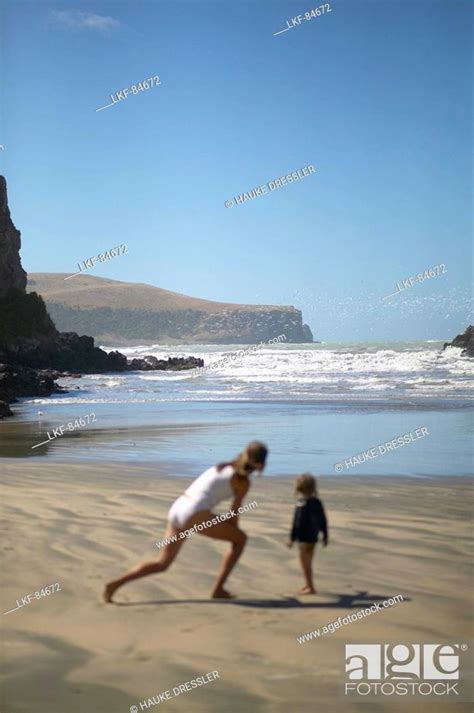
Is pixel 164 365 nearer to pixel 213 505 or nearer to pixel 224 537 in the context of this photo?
pixel 224 537

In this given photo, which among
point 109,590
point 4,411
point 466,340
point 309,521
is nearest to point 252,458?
point 309,521

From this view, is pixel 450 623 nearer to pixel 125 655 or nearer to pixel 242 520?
pixel 125 655

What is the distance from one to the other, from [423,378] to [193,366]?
79.2 ft

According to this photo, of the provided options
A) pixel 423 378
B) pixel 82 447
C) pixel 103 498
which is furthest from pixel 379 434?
pixel 423 378

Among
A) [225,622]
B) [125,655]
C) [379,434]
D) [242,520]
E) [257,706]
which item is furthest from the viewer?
[379,434]

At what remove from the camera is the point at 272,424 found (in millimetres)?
16938

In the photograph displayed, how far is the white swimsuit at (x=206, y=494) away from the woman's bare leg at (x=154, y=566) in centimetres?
11

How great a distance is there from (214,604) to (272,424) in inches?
459

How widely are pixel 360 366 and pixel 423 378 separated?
37.4 ft

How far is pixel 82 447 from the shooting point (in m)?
13.8

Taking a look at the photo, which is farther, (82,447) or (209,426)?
(209,426)

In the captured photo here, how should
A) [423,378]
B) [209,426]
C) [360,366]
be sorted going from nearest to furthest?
[209,426] < [423,378] < [360,366]

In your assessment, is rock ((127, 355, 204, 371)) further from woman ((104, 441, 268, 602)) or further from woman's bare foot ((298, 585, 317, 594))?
woman ((104, 441, 268, 602))

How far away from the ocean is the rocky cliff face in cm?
2082
